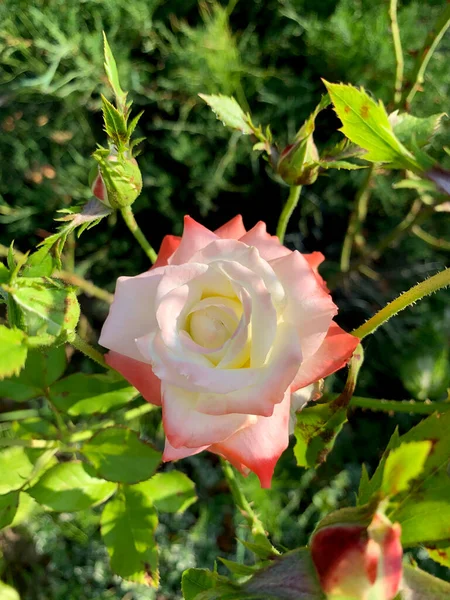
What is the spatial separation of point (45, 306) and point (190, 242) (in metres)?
0.14

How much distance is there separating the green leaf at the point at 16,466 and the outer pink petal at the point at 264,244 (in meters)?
0.41

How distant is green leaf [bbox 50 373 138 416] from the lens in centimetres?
72

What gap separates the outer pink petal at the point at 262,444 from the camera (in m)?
Answer: 0.46

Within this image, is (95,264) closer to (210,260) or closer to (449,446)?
(210,260)

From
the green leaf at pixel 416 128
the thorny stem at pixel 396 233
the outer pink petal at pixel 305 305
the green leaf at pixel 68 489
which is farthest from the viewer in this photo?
the thorny stem at pixel 396 233

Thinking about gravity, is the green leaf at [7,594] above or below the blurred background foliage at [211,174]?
below

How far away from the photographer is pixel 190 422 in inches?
17.4

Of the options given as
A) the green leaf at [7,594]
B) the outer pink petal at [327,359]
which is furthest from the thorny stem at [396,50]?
the green leaf at [7,594]

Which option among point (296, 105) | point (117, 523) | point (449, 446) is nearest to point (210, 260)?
point (449, 446)

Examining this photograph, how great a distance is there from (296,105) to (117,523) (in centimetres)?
101

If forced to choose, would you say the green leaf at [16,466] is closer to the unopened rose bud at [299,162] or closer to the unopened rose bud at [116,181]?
the unopened rose bud at [116,181]

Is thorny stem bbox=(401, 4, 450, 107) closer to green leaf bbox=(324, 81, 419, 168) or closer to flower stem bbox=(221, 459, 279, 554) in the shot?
green leaf bbox=(324, 81, 419, 168)

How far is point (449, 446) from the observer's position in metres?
0.42

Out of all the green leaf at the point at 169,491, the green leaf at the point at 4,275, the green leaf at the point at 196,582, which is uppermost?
the green leaf at the point at 4,275
